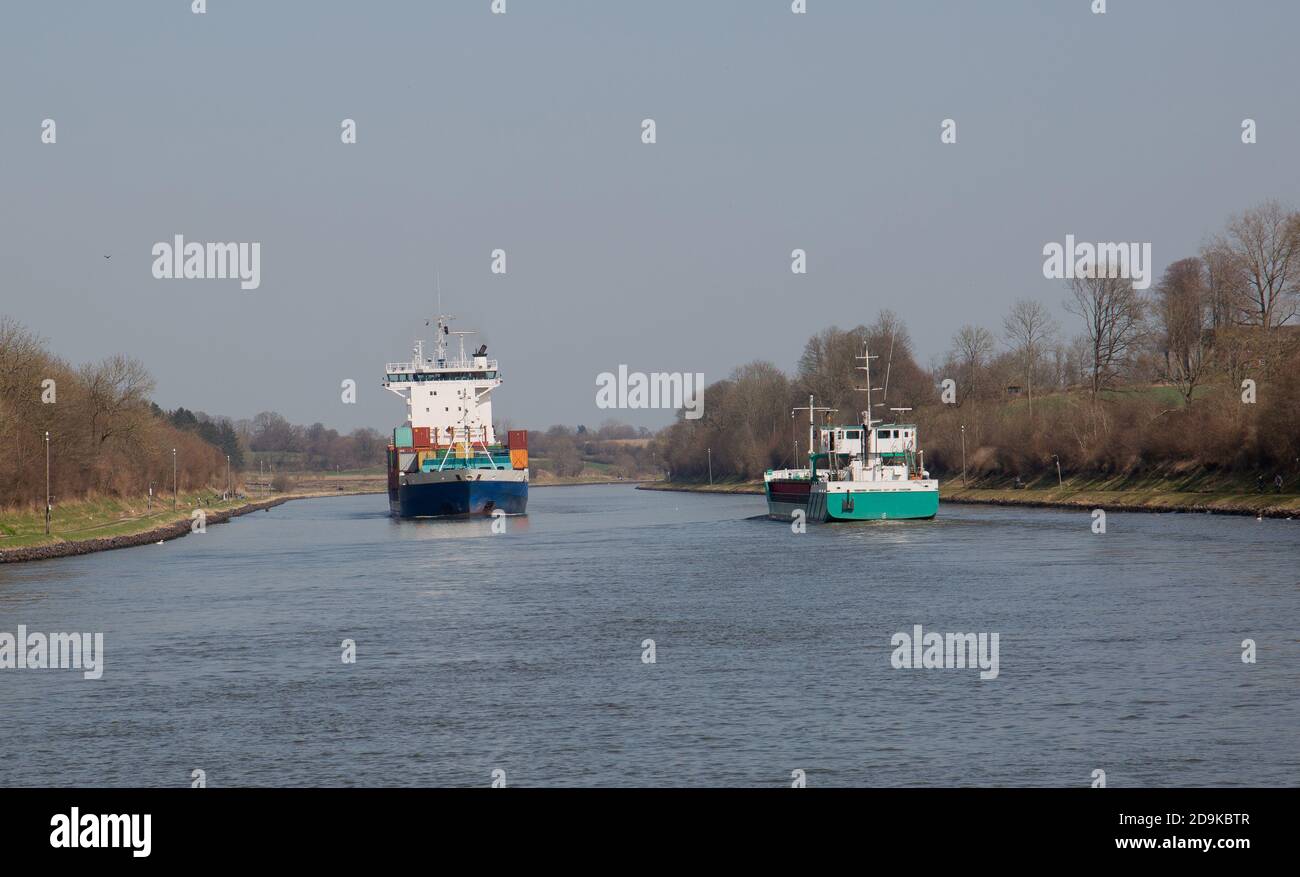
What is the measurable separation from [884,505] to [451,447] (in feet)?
128

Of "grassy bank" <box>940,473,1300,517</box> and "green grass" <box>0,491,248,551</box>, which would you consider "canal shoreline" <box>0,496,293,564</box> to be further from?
"grassy bank" <box>940,473,1300,517</box>

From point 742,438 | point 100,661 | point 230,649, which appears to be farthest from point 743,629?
point 742,438

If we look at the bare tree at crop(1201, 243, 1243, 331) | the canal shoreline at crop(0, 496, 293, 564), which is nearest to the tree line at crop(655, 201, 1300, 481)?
the bare tree at crop(1201, 243, 1243, 331)

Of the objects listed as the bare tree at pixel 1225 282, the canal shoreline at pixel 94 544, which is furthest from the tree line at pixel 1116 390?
the canal shoreline at pixel 94 544

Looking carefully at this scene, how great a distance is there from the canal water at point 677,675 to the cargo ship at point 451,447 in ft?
137

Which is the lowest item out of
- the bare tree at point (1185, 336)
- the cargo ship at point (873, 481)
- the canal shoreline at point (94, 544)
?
the canal shoreline at point (94, 544)

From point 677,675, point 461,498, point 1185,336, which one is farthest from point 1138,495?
point 677,675

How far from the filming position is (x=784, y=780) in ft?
61.1

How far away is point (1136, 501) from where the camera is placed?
86.1 meters

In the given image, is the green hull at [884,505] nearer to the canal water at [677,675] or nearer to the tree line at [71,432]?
the canal water at [677,675]

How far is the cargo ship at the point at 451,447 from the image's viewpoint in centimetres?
9931

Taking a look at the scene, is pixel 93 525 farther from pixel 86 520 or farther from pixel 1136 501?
pixel 1136 501
